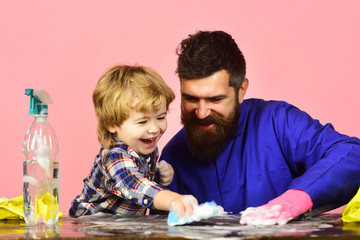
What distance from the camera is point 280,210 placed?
1.79 metres

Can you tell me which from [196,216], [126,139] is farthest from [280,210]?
[126,139]

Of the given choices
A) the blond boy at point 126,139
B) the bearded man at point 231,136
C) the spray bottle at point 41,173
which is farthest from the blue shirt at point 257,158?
the spray bottle at point 41,173

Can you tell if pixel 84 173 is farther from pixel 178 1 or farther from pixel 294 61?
pixel 294 61

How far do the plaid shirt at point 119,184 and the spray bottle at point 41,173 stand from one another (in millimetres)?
252

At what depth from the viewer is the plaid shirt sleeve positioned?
1973 millimetres

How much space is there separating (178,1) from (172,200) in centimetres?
218

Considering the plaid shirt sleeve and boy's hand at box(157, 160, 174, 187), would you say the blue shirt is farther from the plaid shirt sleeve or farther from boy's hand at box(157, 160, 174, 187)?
the plaid shirt sleeve

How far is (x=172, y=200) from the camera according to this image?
72.9 inches

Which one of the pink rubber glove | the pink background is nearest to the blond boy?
the pink rubber glove

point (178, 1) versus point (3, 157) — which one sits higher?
point (178, 1)

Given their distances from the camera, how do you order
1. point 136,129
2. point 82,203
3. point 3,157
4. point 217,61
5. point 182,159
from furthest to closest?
point 3,157
point 182,159
point 217,61
point 82,203
point 136,129

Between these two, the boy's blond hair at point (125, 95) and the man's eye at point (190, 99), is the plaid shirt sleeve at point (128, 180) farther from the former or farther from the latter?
the man's eye at point (190, 99)

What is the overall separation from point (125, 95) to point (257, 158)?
0.75 m

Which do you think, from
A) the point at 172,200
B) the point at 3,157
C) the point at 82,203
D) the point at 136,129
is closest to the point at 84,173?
the point at 3,157
